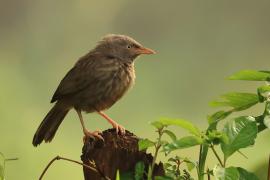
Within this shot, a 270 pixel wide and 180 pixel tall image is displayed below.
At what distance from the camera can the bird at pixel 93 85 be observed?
3025mm

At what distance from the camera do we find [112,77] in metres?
3.06

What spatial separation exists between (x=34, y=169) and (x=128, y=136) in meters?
1.99

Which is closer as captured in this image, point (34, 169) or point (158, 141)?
point (158, 141)

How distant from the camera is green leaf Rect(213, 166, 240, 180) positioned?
1.36 meters

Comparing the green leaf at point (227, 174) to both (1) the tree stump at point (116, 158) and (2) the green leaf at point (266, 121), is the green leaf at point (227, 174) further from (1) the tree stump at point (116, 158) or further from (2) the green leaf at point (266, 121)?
(1) the tree stump at point (116, 158)

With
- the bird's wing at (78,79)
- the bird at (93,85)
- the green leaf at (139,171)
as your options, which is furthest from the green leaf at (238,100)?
the bird's wing at (78,79)

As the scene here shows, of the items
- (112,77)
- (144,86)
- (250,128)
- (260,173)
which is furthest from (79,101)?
(250,128)

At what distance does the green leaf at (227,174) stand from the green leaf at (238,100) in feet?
0.56

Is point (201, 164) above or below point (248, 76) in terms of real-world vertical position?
below

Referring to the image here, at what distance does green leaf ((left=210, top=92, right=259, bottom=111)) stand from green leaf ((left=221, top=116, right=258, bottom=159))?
6cm

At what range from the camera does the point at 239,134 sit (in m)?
1.41

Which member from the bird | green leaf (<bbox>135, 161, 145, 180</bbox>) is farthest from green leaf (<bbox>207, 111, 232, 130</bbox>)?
the bird

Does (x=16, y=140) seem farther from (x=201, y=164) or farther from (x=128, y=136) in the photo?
(x=201, y=164)

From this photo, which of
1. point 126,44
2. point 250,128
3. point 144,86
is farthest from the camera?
point 144,86
